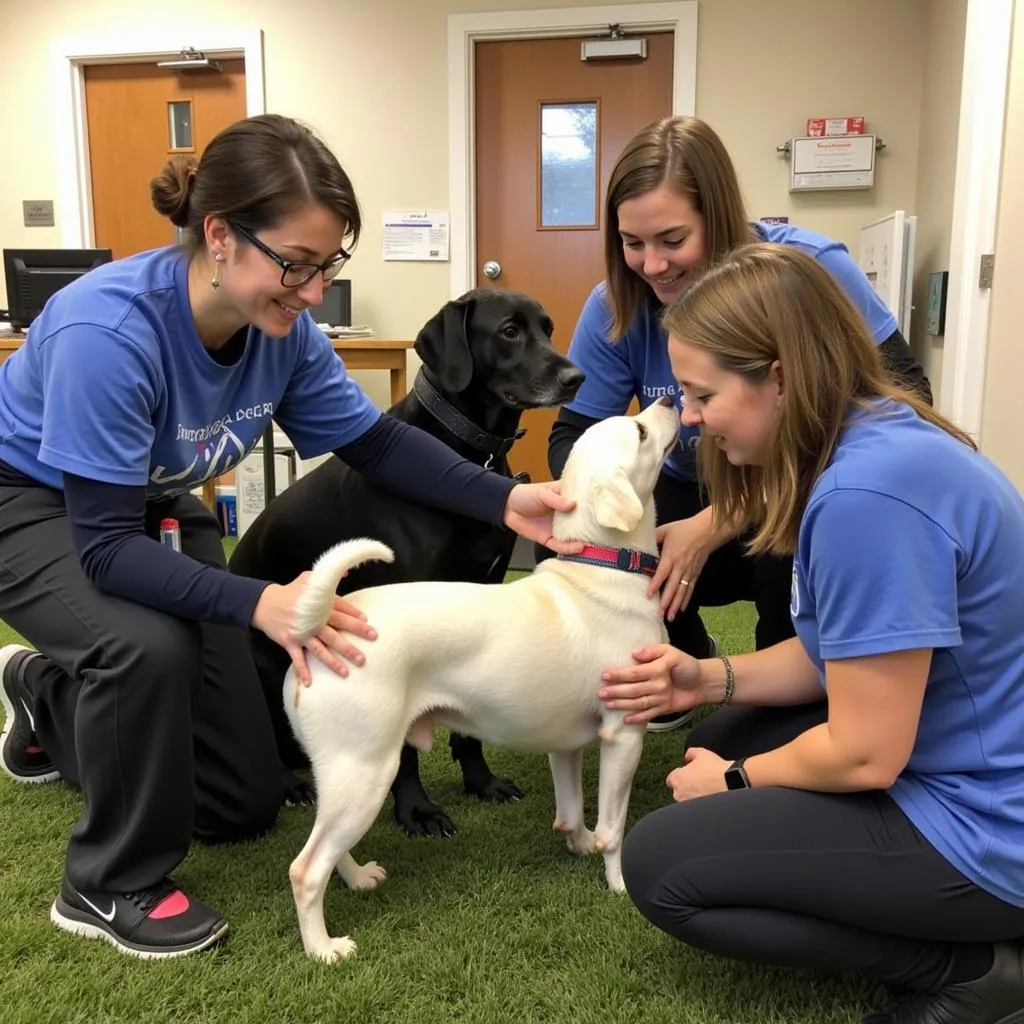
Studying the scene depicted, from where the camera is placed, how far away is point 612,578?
5.57 feet

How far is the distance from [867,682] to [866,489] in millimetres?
240

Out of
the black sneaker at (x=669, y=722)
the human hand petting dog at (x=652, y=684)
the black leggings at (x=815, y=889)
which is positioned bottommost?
the black sneaker at (x=669, y=722)

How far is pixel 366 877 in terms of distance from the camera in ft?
5.71

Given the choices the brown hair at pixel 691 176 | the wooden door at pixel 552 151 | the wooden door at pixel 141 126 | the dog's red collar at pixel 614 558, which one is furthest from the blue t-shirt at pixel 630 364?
the wooden door at pixel 141 126

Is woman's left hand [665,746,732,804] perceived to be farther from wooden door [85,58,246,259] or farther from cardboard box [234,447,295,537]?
wooden door [85,58,246,259]

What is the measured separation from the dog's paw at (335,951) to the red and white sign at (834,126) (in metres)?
4.59

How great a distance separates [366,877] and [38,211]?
17.6 feet

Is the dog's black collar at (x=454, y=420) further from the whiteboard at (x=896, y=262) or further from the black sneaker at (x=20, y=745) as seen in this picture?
the whiteboard at (x=896, y=262)

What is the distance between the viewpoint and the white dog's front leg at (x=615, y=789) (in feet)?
5.46

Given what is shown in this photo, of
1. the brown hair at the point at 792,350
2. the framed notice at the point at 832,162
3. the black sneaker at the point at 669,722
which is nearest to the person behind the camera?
→ the brown hair at the point at 792,350

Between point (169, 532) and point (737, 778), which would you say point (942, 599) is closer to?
Answer: point (737, 778)

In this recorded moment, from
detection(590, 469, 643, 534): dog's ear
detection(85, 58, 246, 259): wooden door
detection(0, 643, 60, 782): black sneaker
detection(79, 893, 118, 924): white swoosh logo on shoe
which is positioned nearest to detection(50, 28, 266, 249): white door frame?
detection(85, 58, 246, 259): wooden door

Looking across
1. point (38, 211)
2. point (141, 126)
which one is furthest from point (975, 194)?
point (38, 211)

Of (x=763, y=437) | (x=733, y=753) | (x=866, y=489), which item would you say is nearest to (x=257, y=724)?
(x=733, y=753)
